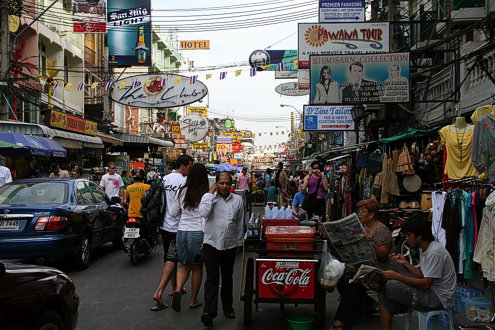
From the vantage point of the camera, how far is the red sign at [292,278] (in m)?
5.55

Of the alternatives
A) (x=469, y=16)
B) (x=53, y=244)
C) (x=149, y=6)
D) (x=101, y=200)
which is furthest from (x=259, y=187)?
(x=53, y=244)

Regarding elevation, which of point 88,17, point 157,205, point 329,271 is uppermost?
point 88,17

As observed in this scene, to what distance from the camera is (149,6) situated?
28.0 metres

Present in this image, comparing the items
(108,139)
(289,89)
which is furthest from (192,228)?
(289,89)

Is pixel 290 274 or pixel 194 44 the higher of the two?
pixel 194 44

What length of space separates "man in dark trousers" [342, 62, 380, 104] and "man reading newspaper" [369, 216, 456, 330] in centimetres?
796

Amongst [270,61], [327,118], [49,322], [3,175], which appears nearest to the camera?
[49,322]

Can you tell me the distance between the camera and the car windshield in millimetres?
8648

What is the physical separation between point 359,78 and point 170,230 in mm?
7366

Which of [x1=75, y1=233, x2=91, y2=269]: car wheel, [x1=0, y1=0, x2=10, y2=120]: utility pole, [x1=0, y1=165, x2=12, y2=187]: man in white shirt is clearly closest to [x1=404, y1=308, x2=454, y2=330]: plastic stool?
[x1=75, y1=233, x2=91, y2=269]: car wheel

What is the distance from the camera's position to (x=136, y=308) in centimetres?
666

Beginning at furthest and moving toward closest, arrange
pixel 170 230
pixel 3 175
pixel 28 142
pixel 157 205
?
pixel 28 142 → pixel 3 175 → pixel 157 205 → pixel 170 230

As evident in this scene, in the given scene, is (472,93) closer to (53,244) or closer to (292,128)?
(53,244)

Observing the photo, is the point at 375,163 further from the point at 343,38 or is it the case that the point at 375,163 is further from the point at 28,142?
the point at 28,142
